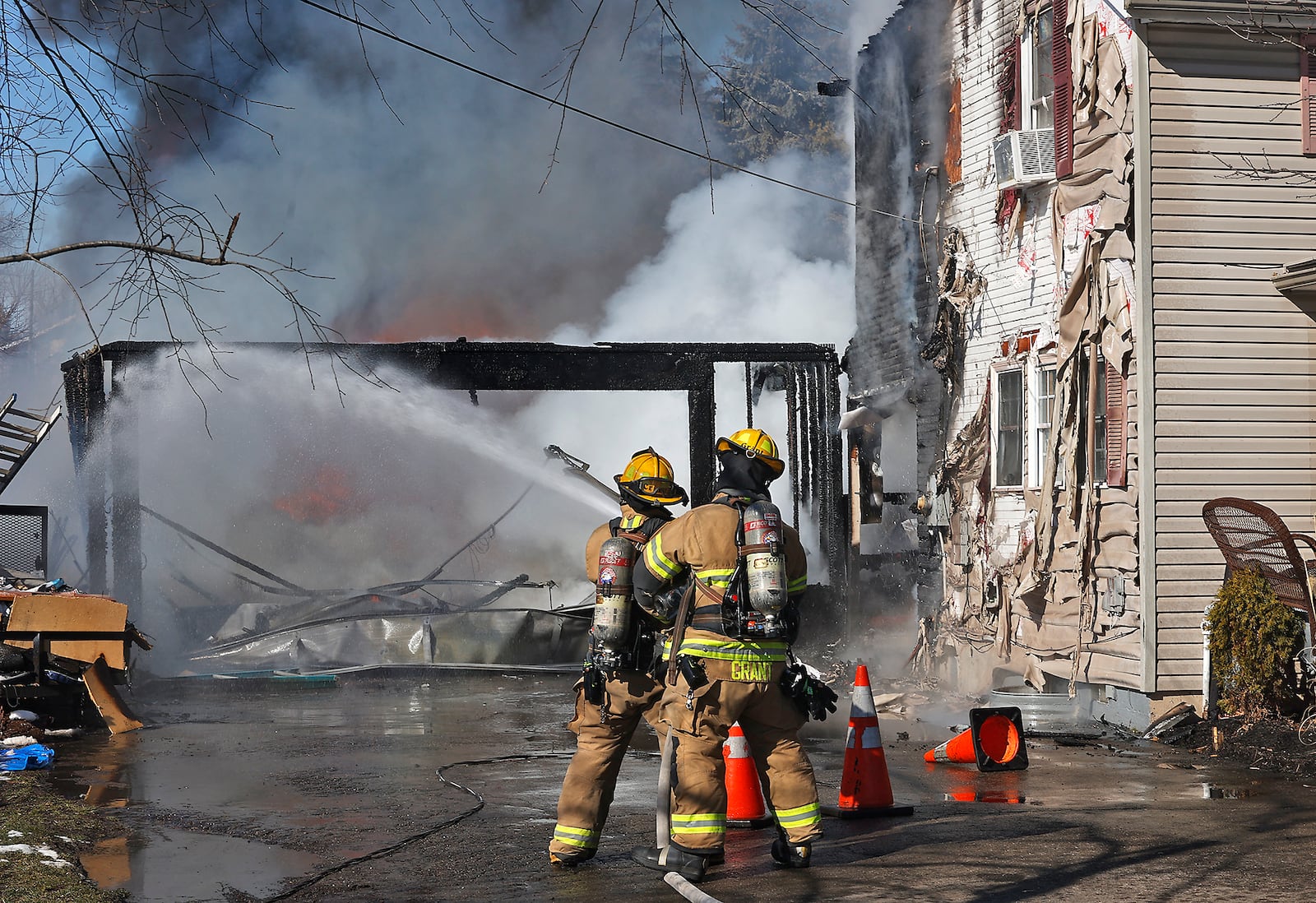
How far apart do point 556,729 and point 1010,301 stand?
622cm

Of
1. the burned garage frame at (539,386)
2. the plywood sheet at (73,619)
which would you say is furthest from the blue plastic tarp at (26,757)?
the burned garage frame at (539,386)

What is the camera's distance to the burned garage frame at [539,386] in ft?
49.5

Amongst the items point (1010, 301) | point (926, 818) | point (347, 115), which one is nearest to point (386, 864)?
point (926, 818)

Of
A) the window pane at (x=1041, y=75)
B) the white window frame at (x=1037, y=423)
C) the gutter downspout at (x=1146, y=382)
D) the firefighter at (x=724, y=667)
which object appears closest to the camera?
the firefighter at (x=724, y=667)

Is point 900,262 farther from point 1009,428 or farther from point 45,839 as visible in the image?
point 45,839

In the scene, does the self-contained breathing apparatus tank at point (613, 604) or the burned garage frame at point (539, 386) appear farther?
the burned garage frame at point (539, 386)

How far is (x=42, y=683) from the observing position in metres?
10.7

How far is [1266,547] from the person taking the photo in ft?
32.0

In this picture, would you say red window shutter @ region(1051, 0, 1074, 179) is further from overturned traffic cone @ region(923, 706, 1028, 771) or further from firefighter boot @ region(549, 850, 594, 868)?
firefighter boot @ region(549, 850, 594, 868)

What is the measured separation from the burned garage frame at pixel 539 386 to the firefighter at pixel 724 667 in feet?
30.6

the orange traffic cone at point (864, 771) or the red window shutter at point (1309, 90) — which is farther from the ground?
the red window shutter at point (1309, 90)

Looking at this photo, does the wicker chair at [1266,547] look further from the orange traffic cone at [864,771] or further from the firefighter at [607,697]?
the firefighter at [607,697]

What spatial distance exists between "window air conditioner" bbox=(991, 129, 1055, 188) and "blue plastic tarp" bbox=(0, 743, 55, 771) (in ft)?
31.4

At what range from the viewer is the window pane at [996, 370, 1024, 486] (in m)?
13.1
